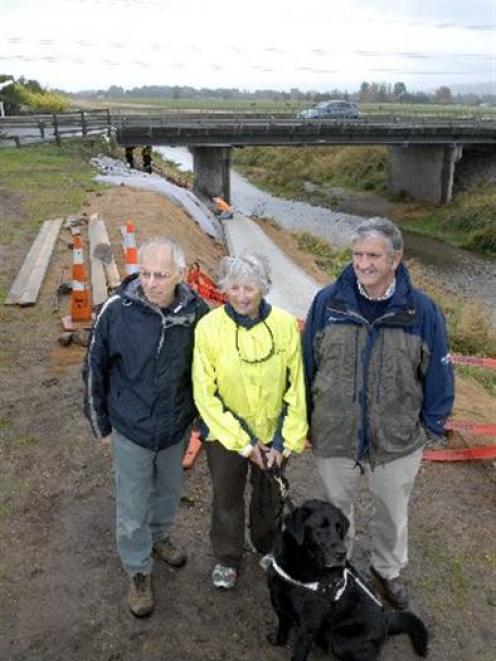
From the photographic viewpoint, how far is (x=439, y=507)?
5.09m

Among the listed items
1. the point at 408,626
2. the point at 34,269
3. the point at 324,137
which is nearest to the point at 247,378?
the point at 408,626

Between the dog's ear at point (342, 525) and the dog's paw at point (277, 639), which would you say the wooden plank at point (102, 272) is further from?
the dog's ear at point (342, 525)

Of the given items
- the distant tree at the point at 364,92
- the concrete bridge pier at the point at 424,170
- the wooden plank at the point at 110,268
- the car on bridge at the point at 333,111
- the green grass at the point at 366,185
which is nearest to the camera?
the wooden plank at the point at 110,268

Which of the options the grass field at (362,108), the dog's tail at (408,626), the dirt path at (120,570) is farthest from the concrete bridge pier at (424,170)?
the dog's tail at (408,626)

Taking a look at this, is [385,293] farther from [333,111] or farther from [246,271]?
[333,111]

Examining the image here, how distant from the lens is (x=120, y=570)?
4.25m

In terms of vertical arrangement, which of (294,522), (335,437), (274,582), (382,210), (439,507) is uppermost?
(335,437)

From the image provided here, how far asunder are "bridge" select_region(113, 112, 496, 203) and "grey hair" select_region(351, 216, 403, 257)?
100ft

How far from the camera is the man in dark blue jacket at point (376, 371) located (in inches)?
132

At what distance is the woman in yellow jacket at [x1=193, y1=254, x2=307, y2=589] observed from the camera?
3400mm

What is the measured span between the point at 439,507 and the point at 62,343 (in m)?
4.73

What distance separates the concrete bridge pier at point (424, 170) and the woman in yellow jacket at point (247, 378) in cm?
3793

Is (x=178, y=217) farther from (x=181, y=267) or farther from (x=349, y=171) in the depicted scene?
(x=349, y=171)

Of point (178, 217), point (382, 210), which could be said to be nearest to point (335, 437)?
point (178, 217)
